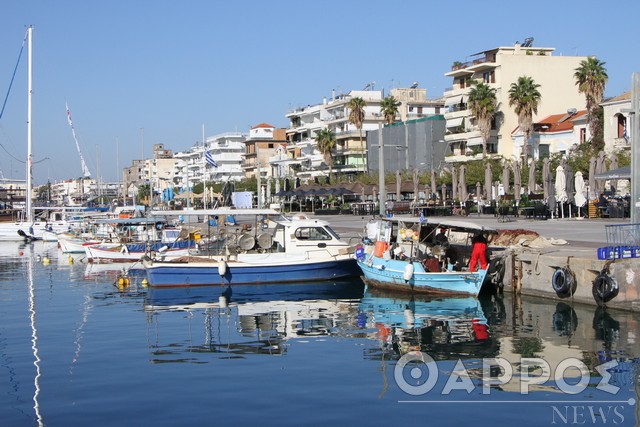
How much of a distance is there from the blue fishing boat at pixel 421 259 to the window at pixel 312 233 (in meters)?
1.78

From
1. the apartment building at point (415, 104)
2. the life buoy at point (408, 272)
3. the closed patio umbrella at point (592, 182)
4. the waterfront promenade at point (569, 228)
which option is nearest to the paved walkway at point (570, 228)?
the waterfront promenade at point (569, 228)

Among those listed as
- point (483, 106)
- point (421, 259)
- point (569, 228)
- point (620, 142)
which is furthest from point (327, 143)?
point (421, 259)

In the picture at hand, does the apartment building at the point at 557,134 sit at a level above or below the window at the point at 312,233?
above

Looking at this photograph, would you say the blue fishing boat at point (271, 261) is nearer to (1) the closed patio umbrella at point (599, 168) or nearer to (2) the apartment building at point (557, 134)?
(1) the closed patio umbrella at point (599, 168)

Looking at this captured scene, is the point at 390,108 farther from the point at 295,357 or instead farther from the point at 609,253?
the point at 295,357

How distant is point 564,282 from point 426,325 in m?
Result: 4.98

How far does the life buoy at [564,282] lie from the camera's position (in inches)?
966

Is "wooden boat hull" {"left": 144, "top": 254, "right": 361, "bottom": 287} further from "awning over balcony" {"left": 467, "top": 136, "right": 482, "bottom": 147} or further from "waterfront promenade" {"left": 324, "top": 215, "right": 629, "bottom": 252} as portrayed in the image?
"awning over balcony" {"left": 467, "top": 136, "right": 482, "bottom": 147}

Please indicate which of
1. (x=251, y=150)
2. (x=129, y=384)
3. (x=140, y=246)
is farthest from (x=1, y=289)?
(x=251, y=150)

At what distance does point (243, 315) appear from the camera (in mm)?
25406

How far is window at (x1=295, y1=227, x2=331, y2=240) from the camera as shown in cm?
3225

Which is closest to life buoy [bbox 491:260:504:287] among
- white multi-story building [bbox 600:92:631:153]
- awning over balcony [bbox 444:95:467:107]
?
white multi-story building [bbox 600:92:631:153]
